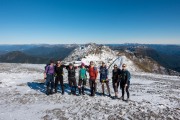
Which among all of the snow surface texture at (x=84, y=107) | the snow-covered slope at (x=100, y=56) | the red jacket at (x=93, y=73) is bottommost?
the snow-covered slope at (x=100, y=56)

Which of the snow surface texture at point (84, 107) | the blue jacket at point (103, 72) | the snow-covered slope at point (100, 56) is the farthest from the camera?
the snow-covered slope at point (100, 56)

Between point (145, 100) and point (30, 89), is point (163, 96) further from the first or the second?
point (30, 89)

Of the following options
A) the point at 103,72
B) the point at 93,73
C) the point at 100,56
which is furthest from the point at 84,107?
the point at 100,56

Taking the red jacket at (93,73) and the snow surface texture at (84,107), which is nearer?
the snow surface texture at (84,107)

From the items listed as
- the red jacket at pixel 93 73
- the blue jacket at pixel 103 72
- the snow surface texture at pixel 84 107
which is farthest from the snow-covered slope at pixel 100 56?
the snow surface texture at pixel 84 107

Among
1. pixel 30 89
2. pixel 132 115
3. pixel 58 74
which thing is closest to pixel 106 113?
pixel 132 115

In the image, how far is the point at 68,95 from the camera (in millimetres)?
22250

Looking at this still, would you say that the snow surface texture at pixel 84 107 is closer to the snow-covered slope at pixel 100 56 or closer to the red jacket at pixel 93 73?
the red jacket at pixel 93 73

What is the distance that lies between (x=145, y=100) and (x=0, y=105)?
1282cm

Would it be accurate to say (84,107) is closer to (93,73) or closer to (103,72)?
(93,73)

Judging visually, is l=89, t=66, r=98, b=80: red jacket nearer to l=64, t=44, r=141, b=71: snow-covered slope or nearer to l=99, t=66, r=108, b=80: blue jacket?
l=99, t=66, r=108, b=80: blue jacket

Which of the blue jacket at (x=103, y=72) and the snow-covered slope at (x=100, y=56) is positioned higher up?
the blue jacket at (x=103, y=72)

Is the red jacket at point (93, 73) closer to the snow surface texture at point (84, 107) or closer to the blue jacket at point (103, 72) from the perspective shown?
the blue jacket at point (103, 72)

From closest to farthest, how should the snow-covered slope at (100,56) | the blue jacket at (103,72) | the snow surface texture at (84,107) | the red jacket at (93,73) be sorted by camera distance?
1. the snow surface texture at (84,107)
2. the red jacket at (93,73)
3. the blue jacket at (103,72)
4. the snow-covered slope at (100,56)
